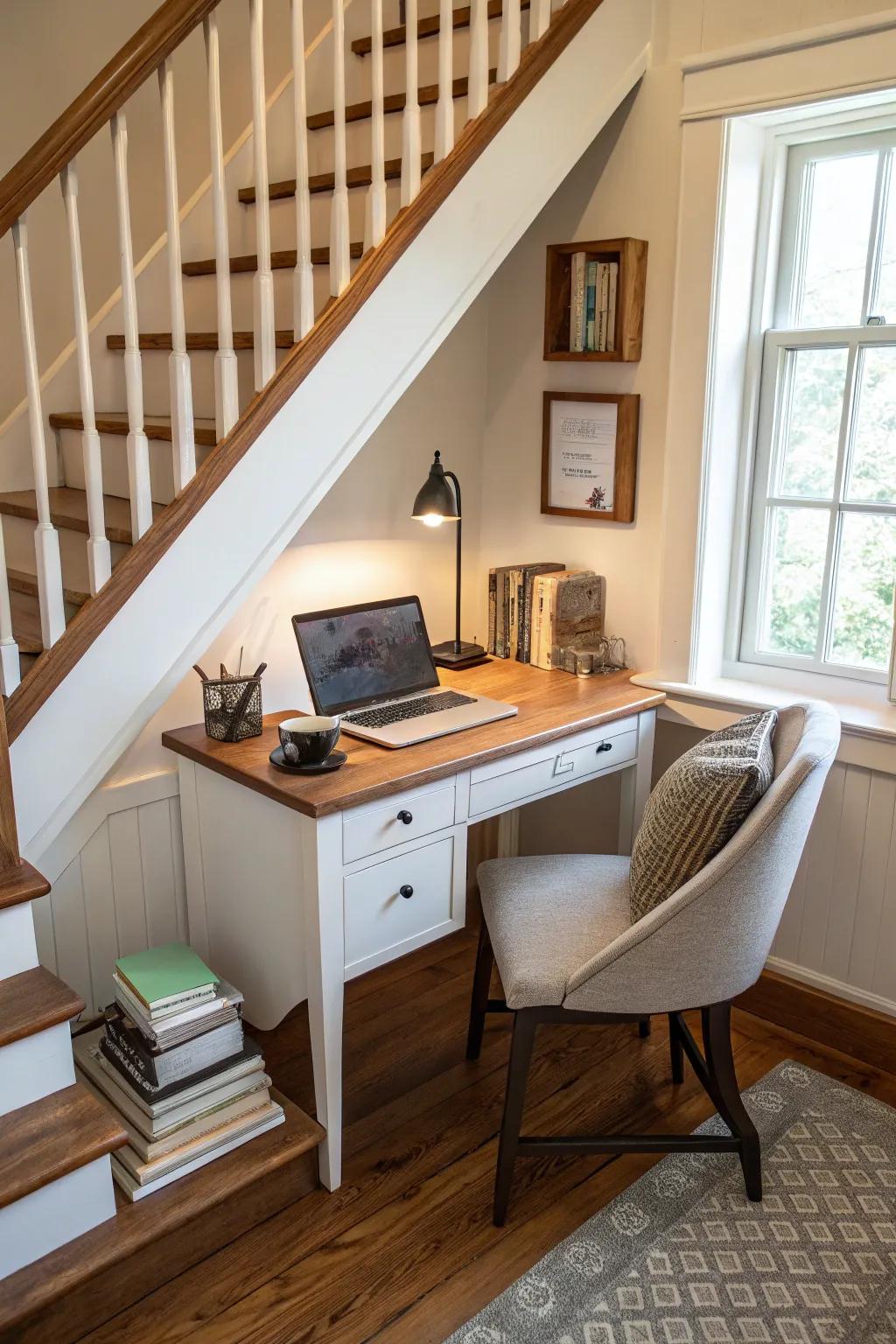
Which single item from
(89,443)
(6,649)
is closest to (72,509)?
(89,443)

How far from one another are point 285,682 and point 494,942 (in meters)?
0.87

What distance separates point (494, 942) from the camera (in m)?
2.09

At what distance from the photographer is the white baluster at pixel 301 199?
1.89 m

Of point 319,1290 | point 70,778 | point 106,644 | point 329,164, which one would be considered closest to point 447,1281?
point 319,1290

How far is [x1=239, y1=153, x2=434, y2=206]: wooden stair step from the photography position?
88.5 inches

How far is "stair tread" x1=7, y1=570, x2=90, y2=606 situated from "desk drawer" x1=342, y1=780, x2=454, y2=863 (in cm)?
63

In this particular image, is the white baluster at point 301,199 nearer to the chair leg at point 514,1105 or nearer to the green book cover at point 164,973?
the green book cover at point 164,973

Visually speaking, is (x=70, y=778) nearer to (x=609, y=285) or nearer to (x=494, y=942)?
(x=494, y=942)

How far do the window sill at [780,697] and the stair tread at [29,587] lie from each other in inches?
52.7

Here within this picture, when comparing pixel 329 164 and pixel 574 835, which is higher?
pixel 329 164

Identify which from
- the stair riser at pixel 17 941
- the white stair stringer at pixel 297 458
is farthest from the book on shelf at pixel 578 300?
the stair riser at pixel 17 941

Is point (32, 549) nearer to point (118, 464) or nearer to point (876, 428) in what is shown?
point (118, 464)

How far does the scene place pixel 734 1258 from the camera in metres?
1.89

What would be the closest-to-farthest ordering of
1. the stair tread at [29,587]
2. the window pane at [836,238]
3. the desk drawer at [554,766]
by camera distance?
the stair tread at [29,587], the desk drawer at [554,766], the window pane at [836,238]
